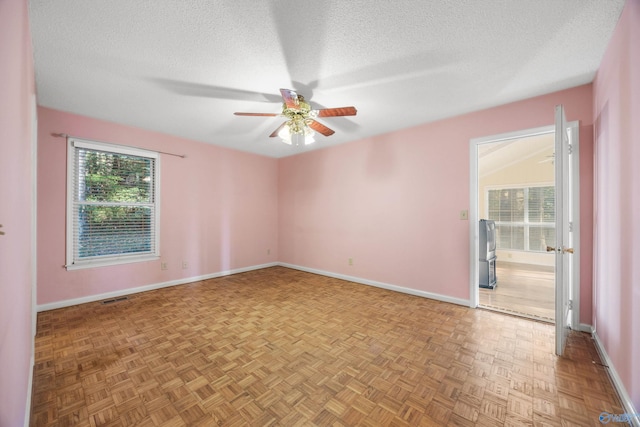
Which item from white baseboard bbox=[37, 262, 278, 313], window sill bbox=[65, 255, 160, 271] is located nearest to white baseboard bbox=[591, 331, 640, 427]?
white baseboard bbox=[37, 262, 278, 313]

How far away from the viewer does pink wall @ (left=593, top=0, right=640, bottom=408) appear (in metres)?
1.37

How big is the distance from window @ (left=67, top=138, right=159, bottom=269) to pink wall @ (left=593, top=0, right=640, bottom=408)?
4.96 meters

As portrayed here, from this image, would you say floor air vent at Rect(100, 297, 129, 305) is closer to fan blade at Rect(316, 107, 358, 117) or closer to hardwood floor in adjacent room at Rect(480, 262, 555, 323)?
fan blade at Rect(316, 107, 358, 117)

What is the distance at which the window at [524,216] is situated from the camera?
5363 millimetres

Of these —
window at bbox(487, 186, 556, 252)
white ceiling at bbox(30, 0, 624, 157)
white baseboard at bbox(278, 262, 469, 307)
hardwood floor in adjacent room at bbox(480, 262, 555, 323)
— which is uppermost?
white ceiling at bbox(30, 0, 624, 157)

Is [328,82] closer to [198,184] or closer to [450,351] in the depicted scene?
[450,351]

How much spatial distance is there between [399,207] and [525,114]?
1765 millimetres

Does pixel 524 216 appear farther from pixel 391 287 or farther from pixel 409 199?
pixel 391 287

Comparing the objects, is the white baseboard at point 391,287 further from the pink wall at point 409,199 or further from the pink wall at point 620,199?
the pink wall at point 620,199

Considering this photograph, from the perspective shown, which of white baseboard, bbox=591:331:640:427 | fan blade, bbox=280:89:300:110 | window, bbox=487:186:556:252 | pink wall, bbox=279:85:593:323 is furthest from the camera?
window, bbox=487:186:556:252

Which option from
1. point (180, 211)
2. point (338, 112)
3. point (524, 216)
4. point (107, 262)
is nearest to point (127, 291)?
point (107, 262)

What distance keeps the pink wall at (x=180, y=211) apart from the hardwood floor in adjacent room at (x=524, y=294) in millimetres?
4113

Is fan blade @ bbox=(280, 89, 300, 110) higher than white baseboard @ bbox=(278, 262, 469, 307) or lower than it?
higher

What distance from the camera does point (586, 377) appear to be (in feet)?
5.52
